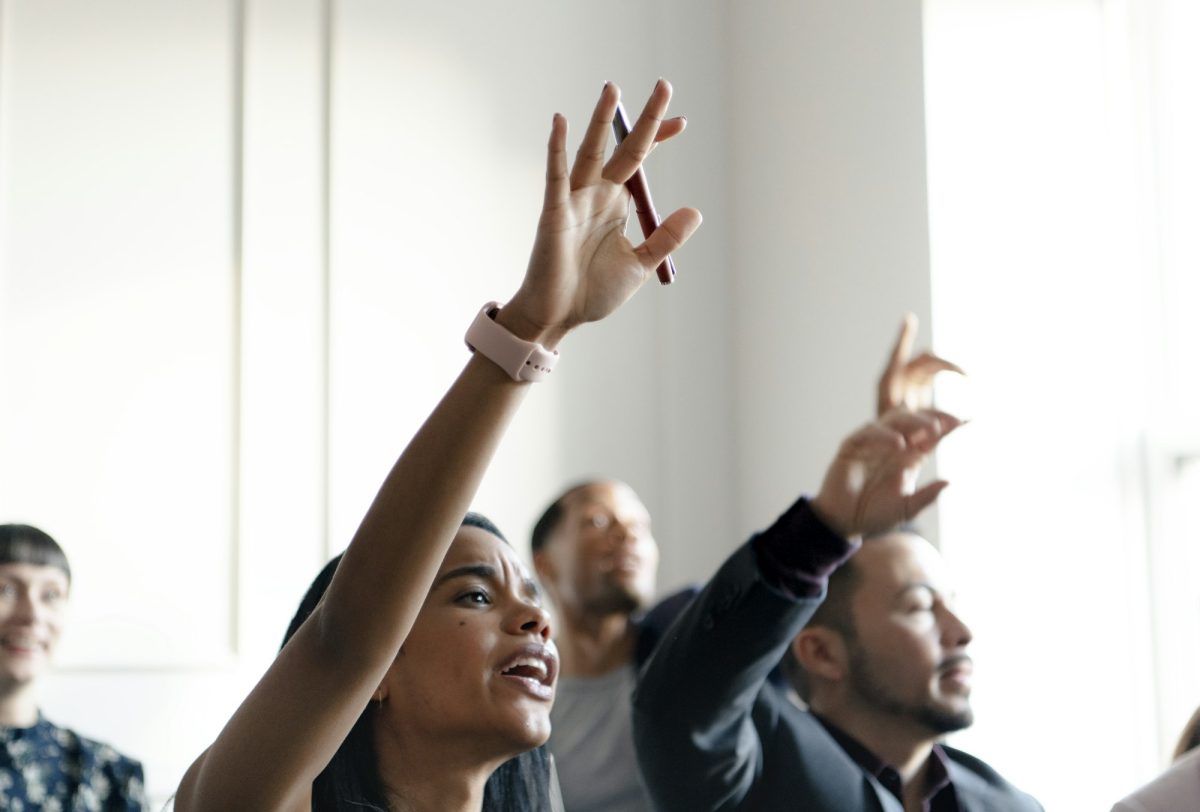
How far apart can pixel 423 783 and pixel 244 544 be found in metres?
1.86

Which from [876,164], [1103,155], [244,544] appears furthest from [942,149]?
[244,544]

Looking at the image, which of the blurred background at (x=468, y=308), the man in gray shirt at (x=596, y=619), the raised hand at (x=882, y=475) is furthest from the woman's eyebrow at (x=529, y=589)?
the blurred background at (x=468, y=308)

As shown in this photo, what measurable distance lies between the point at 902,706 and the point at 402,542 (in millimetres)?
1253

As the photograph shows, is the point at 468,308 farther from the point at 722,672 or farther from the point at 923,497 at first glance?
the point at 923,497

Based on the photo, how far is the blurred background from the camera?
316 centimetres

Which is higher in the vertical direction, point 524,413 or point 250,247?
point 250,247

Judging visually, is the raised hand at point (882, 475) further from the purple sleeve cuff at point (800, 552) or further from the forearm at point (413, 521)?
the forearm at point (413, 521)

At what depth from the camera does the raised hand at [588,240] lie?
99 centimetres

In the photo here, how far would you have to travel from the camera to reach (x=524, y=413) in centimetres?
362

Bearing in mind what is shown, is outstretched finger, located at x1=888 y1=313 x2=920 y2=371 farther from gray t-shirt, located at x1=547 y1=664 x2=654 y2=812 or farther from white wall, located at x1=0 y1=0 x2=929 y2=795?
white wall, located at x1=0 y1=0 x2=929 y2=795

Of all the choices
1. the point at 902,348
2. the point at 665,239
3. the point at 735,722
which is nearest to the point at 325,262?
the point at 735,722

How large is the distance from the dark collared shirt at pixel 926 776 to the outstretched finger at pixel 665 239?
1071 millimetres

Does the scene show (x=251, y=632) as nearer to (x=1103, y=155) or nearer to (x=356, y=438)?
(x=356, y=438)

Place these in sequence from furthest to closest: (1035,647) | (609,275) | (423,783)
A: (1035,647)
(423,783)
(609,275)
